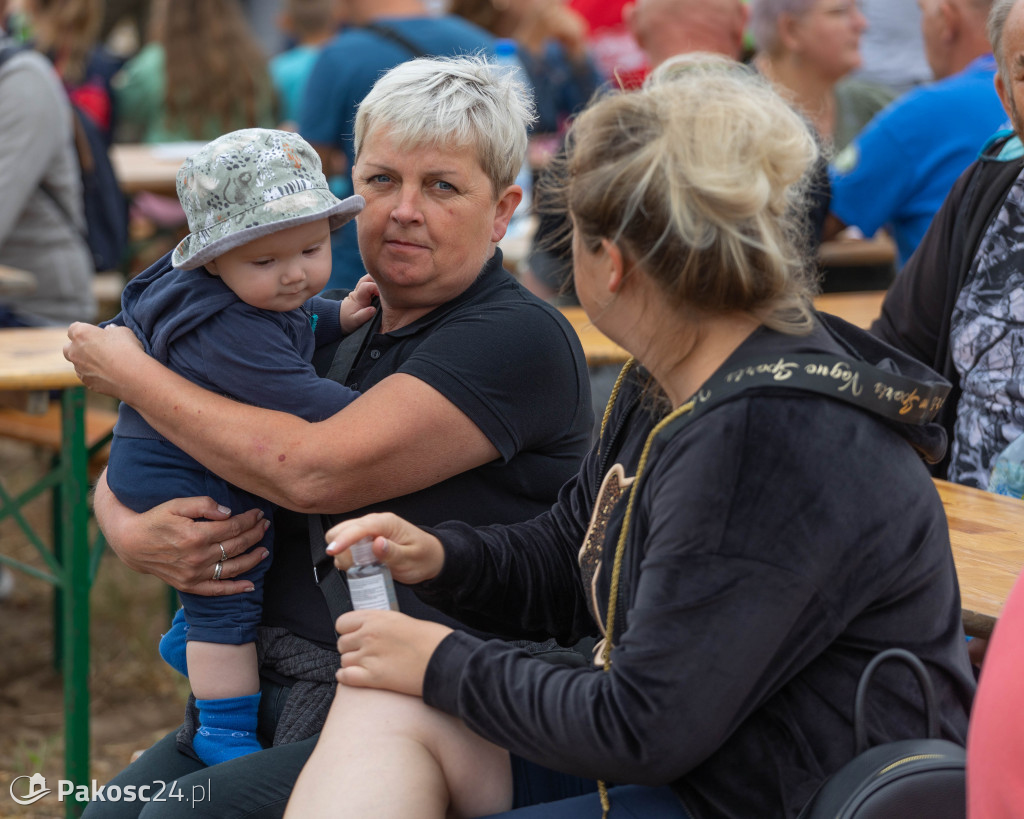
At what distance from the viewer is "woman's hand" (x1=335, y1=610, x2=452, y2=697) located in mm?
1498

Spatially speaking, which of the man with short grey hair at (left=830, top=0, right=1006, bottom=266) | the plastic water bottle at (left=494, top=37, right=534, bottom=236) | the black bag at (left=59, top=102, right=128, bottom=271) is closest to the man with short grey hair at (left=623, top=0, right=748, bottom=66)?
the plastic water bottle at (left=494, top=37, right=534, bottom=236)

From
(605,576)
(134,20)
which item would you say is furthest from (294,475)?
(134,20)

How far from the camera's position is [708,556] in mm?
1306

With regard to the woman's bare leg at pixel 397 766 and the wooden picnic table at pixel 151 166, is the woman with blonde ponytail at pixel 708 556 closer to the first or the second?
the woman's bare leg at pixel 397 766

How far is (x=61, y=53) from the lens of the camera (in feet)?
19.4

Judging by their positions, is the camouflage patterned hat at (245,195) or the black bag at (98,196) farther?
the black bag at (98,196)

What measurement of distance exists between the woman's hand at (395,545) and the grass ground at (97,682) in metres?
2.04

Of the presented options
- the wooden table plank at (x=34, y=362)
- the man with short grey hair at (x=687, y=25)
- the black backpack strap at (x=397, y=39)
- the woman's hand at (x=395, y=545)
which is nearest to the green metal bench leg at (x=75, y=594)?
the wooden table plank at (x=34, y=362)

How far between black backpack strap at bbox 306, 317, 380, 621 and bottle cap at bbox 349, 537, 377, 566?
214 millimetres

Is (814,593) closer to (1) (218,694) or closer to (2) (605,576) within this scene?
(2) (605,576)

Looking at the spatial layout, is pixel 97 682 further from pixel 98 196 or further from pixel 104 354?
pixel 104 354

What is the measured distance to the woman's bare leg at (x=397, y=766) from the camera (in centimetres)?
144

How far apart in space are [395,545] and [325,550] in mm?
248

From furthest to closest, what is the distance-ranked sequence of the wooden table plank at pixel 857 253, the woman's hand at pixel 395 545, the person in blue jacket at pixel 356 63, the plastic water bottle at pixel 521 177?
the plastic water bottle at pixel 521 177 < the wooden table plank at pixel 857 253 < the person in blue jacket at pixel 356 63 < the woman's hand at pixel 395 545
